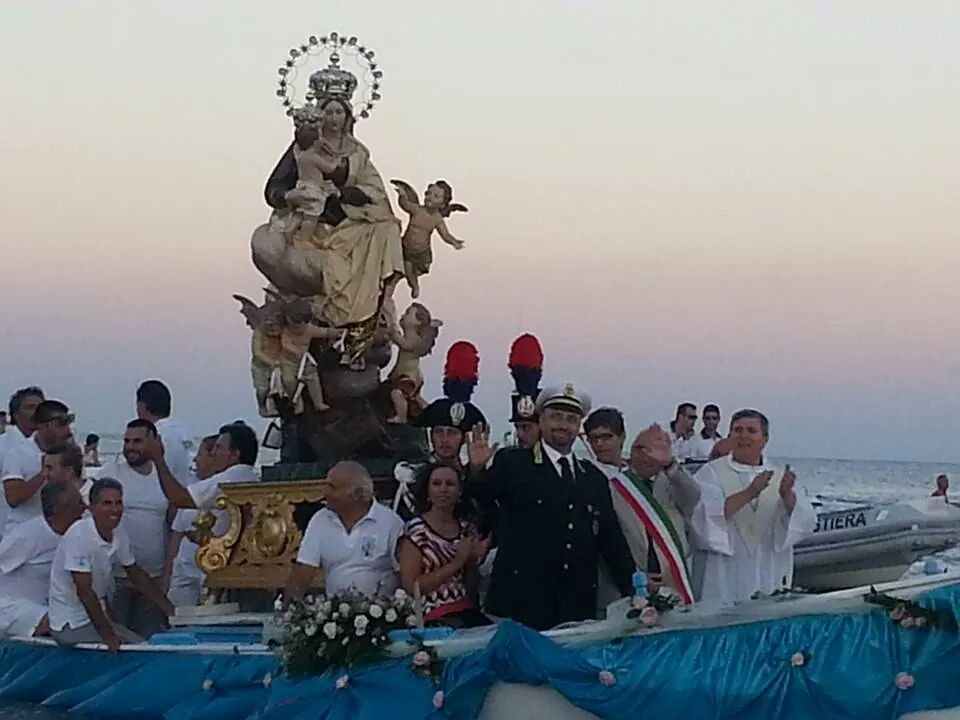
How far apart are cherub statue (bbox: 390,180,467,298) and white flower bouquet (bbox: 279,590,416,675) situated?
9.51 feet

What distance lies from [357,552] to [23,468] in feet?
9.20

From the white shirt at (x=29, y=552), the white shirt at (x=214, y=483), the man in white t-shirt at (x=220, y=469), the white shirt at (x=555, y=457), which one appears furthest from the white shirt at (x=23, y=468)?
the white shirt at (x=555, y=457)

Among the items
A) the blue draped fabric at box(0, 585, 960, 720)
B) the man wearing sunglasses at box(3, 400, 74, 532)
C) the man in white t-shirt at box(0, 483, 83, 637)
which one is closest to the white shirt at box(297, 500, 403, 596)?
the blue draped fabric at box(0, 585, 960, 720)

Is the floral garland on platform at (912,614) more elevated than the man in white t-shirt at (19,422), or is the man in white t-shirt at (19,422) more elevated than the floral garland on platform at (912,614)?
the man in white t-shirt at (19,422)

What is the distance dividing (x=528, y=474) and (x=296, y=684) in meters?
1.44

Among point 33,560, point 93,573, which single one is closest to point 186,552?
point 33,560

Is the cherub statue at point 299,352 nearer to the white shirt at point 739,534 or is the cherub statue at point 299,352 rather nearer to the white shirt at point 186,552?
the white shirt at point 186,552

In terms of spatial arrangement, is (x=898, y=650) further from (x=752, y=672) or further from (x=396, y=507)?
(x=396, y=507)

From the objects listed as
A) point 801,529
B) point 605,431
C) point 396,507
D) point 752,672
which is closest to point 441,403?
point 396,507

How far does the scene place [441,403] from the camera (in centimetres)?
916

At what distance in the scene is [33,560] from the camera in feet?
30.9

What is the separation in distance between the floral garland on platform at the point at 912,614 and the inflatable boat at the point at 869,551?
3.37m

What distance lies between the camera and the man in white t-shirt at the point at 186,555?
969 centimetres

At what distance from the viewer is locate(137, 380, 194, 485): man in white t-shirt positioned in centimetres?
979
